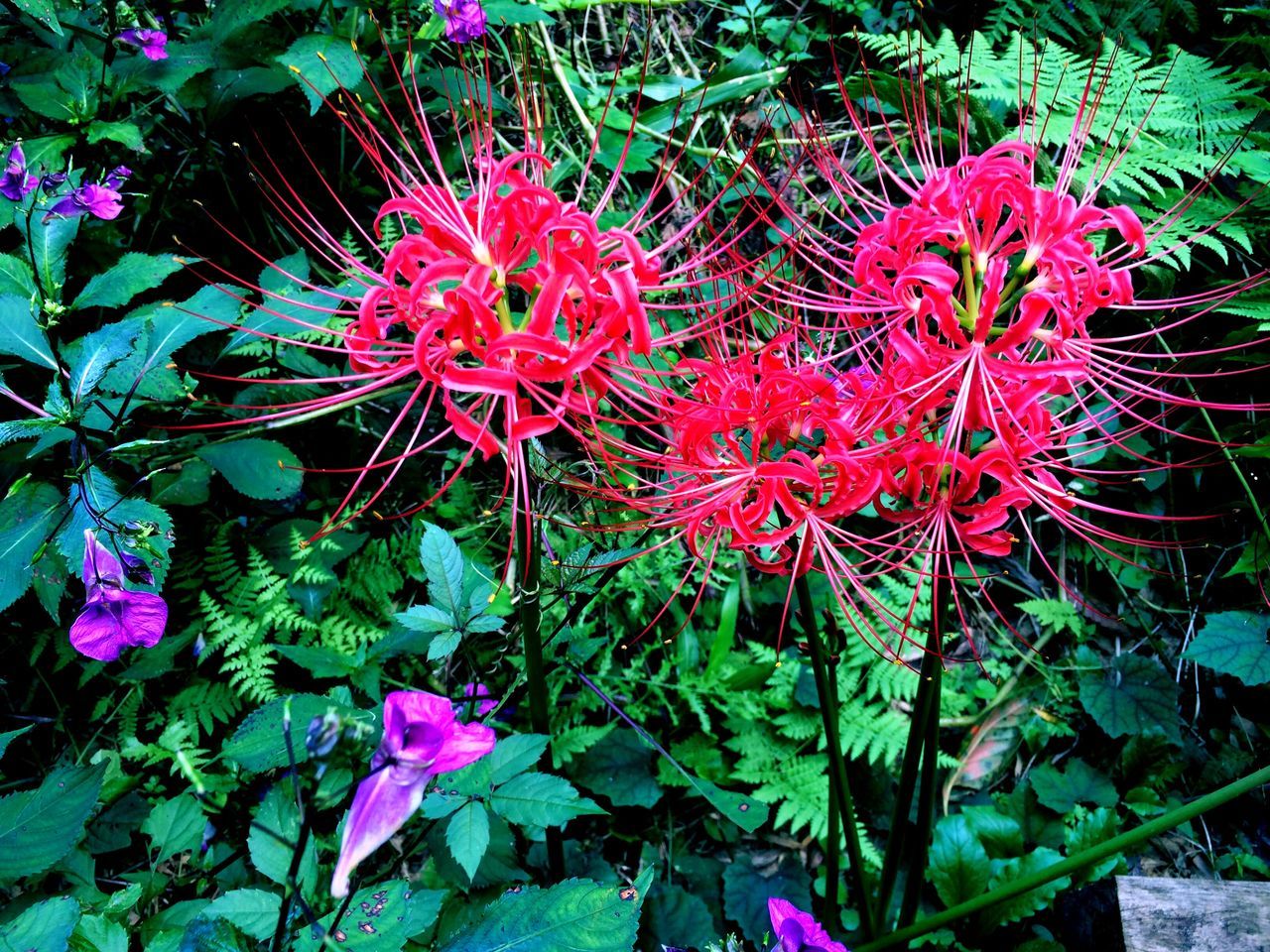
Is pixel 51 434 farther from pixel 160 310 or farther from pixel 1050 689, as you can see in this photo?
pixel 1050 689

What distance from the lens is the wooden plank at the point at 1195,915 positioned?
1422mm

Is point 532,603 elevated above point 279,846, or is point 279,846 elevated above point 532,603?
point 532,603

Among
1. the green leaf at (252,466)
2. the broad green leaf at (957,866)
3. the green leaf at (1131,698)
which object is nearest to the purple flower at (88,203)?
the green leaf at (252,466)

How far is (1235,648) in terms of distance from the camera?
6.02 feet

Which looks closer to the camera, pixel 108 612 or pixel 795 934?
pixel 795 934

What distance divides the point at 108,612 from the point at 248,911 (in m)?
0.53

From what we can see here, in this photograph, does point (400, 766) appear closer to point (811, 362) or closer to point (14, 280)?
point (811, 362)

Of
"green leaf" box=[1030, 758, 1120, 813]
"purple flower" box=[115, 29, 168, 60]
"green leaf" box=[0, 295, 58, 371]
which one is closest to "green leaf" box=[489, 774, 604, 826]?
"green leaf" box=[0, 295, 58, 371]

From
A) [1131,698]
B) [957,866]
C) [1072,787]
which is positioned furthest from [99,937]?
[1131,698]

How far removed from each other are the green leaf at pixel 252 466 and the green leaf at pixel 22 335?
290 mm

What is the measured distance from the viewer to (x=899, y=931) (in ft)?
4.55

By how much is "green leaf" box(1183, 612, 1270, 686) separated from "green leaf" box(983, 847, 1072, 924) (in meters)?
0.55

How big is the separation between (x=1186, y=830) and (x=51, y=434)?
251cm

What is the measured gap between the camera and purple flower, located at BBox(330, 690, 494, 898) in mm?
603
